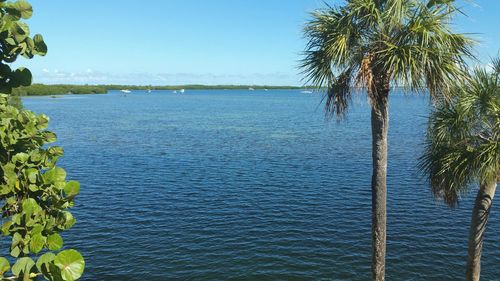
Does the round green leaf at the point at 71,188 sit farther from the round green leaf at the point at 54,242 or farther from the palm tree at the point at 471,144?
the palm tree at the point at 471,144

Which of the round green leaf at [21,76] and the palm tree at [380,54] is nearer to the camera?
the round green leaf at [21,76]

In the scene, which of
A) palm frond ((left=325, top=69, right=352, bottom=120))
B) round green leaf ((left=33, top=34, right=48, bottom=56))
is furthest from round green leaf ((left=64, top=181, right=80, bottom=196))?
palm frond ((left=325, top=69, right=352, bottom=120))

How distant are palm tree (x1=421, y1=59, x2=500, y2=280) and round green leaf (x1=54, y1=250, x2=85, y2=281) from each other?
1098cm

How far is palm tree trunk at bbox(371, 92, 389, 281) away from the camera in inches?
485

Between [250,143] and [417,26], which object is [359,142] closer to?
[250,143]

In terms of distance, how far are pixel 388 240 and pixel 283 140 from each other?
37.9 metres

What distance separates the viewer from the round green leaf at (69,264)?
4.07 meters

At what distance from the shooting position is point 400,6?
1089 cm

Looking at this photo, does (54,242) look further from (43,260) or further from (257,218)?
(257,218)

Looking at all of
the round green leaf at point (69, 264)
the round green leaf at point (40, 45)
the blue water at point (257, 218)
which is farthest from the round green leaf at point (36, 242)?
the blue water at point (257, 218)

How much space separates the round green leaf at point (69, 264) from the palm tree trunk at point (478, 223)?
12.6 metres

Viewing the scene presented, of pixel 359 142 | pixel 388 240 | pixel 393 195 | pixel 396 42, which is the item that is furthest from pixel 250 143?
A: pixel 396 42

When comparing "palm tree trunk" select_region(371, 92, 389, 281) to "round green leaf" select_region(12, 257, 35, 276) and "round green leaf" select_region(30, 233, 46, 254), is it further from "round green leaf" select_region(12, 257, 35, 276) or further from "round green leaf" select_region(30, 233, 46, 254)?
"round green leaf" select_region(12, 257, 35, 276)

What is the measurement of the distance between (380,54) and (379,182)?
12.5 ft
